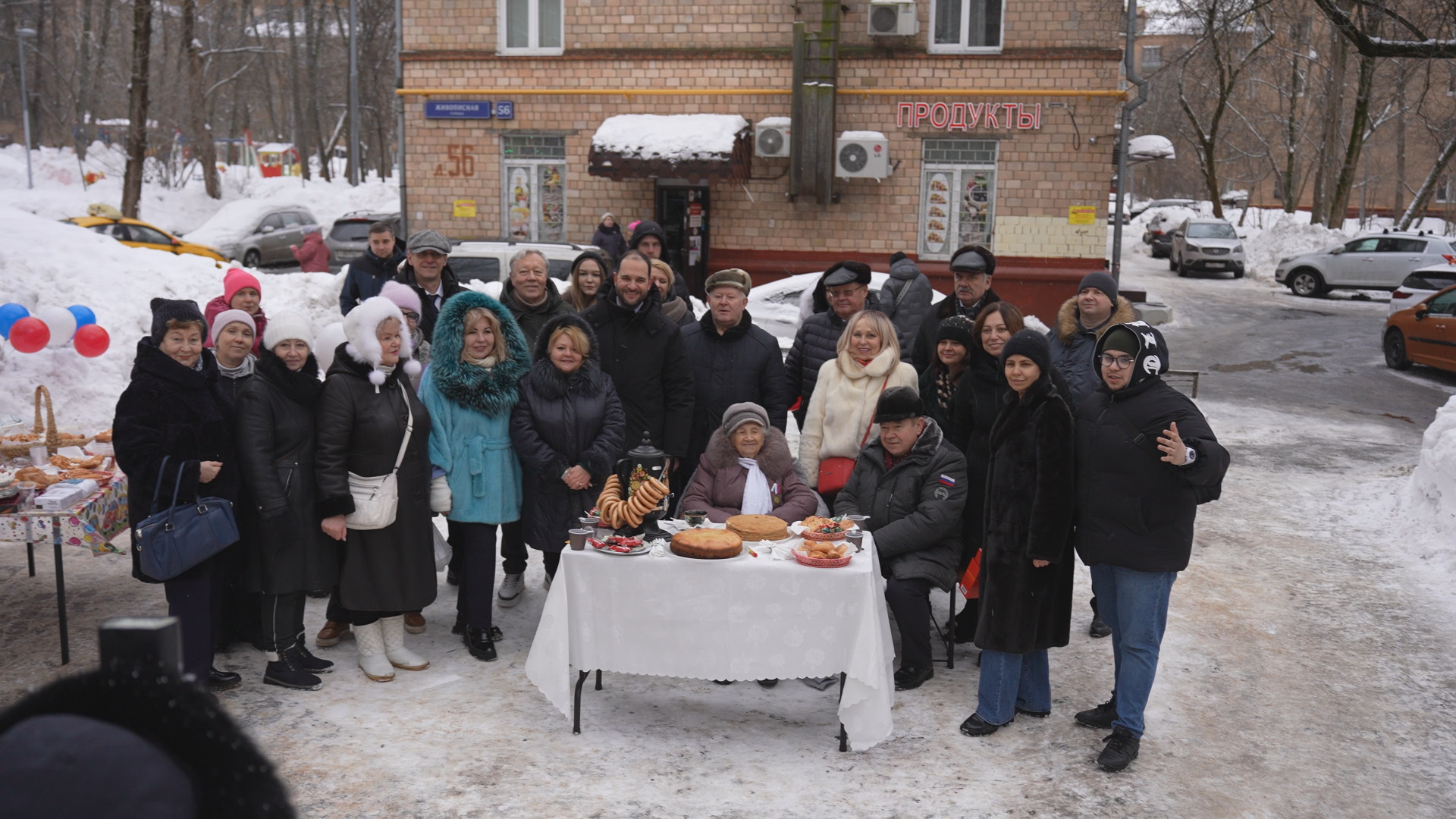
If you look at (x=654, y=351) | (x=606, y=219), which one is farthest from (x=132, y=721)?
(x=606, y=219)

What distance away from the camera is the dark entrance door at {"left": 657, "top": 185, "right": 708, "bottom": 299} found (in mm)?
19109

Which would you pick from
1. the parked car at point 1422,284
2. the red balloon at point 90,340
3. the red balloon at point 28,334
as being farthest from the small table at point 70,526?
the parked car at point 1422,284

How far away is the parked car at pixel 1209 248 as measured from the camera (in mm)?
30750

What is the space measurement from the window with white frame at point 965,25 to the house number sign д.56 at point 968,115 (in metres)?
0.88

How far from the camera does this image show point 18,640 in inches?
226

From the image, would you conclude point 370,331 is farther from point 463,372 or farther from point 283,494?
point 283,494

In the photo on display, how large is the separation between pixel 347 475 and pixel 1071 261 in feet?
49.7

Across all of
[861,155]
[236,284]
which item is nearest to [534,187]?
[861,155]

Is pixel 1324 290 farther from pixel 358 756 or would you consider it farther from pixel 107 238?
pixel 358 756

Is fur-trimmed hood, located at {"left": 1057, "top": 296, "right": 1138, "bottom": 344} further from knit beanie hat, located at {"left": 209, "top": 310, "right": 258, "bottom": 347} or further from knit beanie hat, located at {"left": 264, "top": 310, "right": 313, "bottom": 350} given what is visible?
knit beanie hat, located at {"left": 209, "top": 310, "right": 258, "bottom": 347}

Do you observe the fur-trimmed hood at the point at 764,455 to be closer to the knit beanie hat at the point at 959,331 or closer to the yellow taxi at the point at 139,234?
the knit beanie hat at the point at 959,331

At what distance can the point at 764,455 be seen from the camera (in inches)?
220

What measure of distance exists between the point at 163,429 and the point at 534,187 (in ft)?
49.6

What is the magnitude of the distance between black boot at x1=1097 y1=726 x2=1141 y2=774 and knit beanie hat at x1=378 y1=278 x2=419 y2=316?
4333 millimetres
